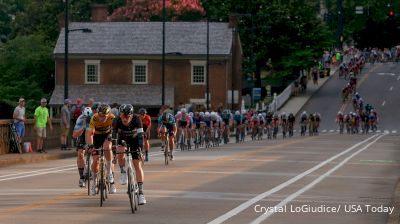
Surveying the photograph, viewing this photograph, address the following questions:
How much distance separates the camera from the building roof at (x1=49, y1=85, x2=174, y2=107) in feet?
310

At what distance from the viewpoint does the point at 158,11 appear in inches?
4835

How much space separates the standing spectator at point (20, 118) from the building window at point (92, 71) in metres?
56.3

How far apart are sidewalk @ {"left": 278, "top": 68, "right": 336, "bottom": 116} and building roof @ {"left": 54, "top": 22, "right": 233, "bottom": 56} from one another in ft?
27.2

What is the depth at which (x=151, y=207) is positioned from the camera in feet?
69.7

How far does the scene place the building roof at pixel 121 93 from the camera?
310ft

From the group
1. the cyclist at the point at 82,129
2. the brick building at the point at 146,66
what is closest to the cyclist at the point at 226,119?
the brick building at the point at 146,66

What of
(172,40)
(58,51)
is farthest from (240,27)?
(58,51)

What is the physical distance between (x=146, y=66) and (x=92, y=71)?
428 cm

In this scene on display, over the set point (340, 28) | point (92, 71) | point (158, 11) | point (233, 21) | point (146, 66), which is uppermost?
point (340, 28)

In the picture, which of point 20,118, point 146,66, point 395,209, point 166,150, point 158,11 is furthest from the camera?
point 158,11

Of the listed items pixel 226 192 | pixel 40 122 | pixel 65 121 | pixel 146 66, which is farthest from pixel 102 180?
pixel 146 66

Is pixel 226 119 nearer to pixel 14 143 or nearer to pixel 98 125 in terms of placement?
pixel 14 143

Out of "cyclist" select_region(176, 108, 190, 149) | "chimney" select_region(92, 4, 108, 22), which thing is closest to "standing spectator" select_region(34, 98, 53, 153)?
"cyclist" select_region(176, 108, 190, 149)

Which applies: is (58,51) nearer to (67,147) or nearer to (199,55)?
(199,55)
